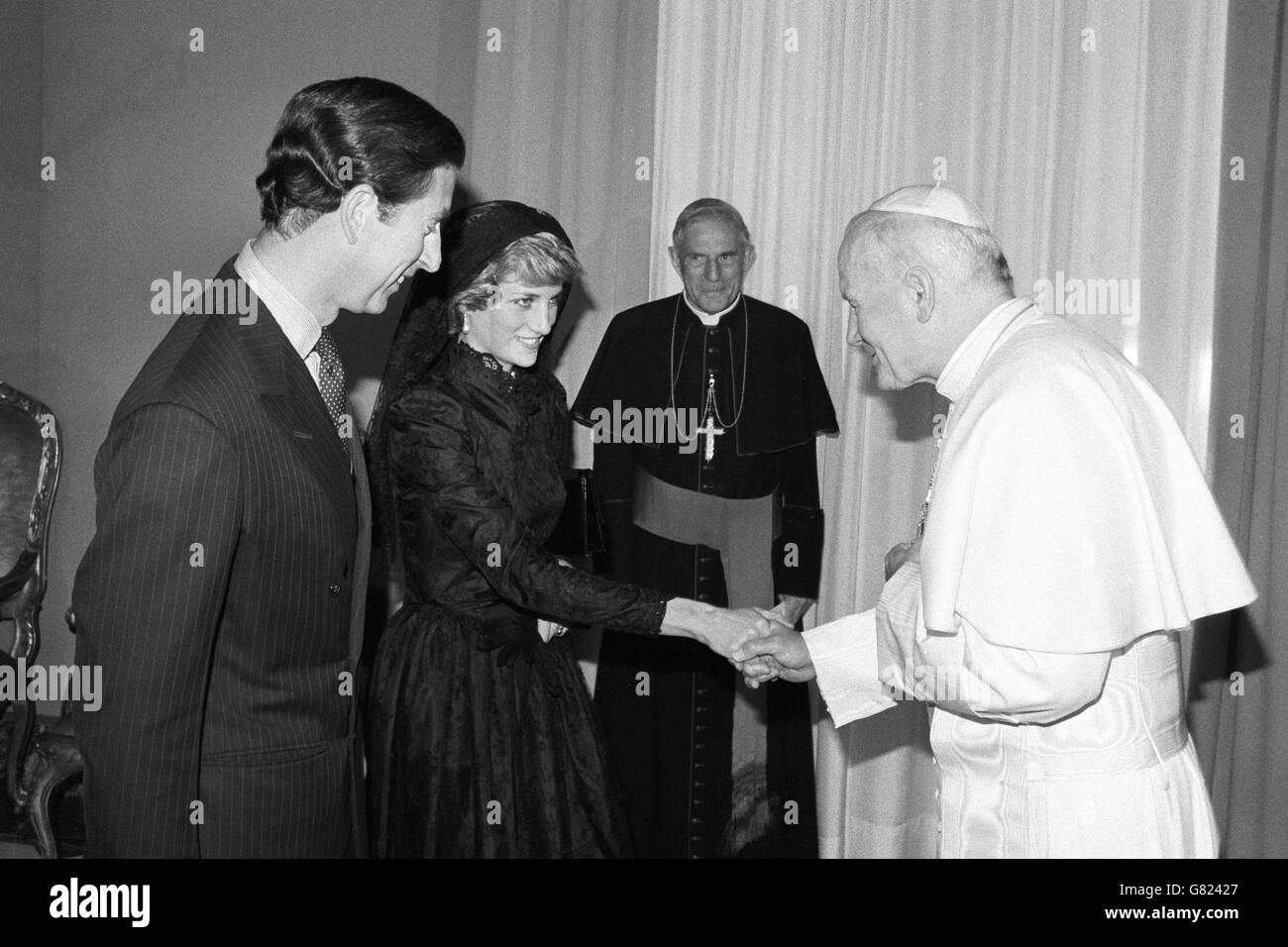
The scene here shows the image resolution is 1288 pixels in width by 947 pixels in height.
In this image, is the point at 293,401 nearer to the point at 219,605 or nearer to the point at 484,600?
the point at 219,605

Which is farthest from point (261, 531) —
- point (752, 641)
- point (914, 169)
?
point (914, 169)

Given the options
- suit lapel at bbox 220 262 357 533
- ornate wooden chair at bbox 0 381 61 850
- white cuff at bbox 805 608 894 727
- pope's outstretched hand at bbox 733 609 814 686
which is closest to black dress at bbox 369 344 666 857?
pope's outstretched hand at bbox 733 609 814 686

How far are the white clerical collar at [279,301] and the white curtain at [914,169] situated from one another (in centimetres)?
252

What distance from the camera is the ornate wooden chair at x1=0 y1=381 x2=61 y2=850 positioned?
12.4 ft

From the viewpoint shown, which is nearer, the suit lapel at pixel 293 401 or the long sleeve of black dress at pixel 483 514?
the suit lapel at pixel 293 401

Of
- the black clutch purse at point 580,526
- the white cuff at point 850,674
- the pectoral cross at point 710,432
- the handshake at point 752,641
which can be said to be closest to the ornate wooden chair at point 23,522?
the black clutch purse at point 580,526

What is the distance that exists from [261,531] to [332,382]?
43 cm

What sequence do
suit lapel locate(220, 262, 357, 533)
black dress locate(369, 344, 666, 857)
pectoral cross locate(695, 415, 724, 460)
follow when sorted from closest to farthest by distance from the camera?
suit lapel locate(220, 262, 357, 533), black dress locate(369, 344, 666, 857), pectoral cross locate(695, 415, 724, 460)

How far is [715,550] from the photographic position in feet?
12.7

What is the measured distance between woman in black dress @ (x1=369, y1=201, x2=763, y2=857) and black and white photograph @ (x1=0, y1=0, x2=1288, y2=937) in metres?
0.01

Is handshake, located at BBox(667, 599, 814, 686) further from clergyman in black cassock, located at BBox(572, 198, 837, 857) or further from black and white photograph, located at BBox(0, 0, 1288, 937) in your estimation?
clergyman in black cassock, located at BBox(572, 198, 837, 857)

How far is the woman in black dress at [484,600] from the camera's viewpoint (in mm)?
2699

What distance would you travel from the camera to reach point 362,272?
78.4 inches

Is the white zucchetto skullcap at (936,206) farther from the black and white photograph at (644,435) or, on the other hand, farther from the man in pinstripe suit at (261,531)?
the man in pinstripe suit at (261,531)
